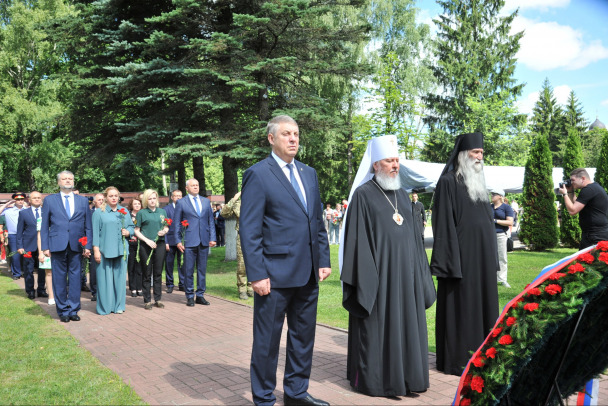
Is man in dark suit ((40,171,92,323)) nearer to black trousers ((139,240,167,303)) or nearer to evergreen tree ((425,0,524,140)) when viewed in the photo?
black trousers ((139,240,167,303))

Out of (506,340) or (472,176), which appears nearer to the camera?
(506,340)

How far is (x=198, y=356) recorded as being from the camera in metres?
6.06

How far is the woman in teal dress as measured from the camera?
29.5ft

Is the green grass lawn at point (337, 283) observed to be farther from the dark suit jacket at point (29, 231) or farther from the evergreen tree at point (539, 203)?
the dark suit jacket at point (29, 231)

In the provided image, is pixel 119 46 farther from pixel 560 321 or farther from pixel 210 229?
pixel 560 321

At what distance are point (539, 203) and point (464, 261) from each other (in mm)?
16965

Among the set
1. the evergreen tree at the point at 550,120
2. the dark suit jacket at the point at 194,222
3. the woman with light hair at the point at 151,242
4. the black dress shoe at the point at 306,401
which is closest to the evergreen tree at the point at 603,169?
the dark suit jacket at the point at 194,222

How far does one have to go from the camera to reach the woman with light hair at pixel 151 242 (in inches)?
372

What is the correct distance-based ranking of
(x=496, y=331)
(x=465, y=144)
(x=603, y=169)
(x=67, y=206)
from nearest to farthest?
(x=496, y=331) < (x=465, y=144) < (x=67, y=206) < (x=603, y=169)

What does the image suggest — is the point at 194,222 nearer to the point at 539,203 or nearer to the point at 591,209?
the point at 591,209

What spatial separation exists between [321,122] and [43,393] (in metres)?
10.2

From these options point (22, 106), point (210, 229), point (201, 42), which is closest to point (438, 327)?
point (210, 229)

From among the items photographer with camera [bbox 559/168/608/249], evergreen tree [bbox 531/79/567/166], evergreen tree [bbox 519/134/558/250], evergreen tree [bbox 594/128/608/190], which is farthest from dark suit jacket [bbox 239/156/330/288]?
evergreen tree [bbox 531/79/567/166]

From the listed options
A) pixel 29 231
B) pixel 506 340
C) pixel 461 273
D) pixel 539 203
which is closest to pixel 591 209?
pixel 461 273
